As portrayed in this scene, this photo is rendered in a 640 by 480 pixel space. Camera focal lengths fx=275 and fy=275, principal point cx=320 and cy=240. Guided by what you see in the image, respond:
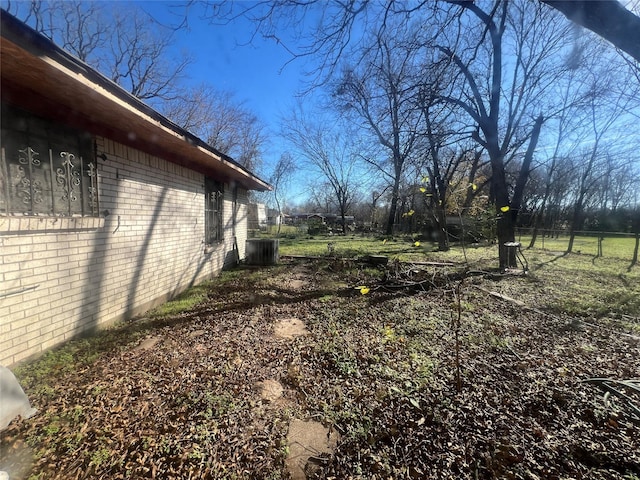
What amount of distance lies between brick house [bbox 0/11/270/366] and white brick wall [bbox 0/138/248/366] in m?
0.01

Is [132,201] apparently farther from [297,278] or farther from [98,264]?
[297,278]

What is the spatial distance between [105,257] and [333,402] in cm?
335

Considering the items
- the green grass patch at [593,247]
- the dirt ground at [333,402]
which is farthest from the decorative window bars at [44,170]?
the green grass patch at [593,247]

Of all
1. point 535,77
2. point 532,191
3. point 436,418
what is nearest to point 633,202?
point 532,191

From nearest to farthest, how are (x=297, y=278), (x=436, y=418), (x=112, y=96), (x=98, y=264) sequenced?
(x=436, y=418) → (x=112, y=96) → (x=98, y=264) → (x=297, y=278)

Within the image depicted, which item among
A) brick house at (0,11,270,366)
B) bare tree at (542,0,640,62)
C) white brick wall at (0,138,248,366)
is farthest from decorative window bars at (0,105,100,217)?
bare tree at (542,0,640,62)

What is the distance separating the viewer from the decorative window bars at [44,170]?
2.55 m

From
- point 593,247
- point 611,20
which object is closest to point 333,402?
point 611,20

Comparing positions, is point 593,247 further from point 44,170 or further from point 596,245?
point 44,170

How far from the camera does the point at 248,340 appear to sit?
139 inches

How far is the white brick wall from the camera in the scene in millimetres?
2588

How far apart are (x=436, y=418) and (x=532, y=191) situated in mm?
31788

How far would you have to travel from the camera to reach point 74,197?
10.4 ft

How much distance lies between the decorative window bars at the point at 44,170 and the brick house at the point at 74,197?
0.01 metres
